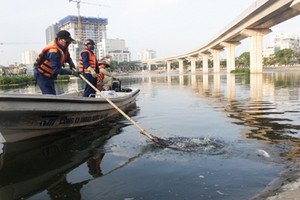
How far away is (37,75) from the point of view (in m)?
8.35

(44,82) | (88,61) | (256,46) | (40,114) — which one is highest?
(256,46)

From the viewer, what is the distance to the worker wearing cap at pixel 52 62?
7.95 meters

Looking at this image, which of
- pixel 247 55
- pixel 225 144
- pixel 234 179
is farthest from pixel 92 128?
pixel 247 55

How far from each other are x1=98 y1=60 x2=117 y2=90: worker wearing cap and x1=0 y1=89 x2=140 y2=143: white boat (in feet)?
10.1

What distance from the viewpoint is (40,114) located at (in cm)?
718

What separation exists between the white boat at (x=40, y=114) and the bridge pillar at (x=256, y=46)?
152 feet

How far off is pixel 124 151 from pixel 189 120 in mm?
3890

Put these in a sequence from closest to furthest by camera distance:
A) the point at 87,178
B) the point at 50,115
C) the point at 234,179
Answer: the point at 234,179
the point at 87,178
the point at 50,115

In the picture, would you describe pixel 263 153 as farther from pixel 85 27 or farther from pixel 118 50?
pixel 118 50

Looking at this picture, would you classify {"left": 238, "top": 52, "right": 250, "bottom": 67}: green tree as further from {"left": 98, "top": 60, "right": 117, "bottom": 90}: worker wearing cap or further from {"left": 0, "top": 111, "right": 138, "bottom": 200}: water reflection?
{"left": 0, "top": 111, "right": 138, "bottom": 200}: water reflection

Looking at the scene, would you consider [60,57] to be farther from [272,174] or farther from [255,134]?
[272,174]

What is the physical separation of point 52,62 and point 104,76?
5.06 m

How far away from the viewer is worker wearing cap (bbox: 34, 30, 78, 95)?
313 inches

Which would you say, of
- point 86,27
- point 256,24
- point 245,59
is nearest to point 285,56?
point 245,59
